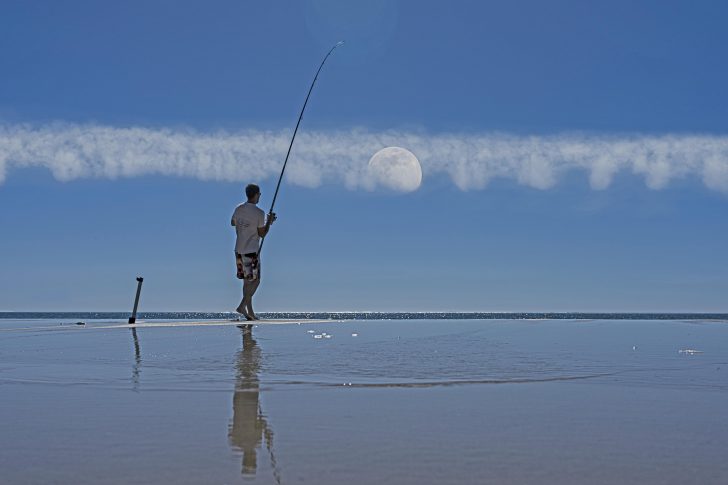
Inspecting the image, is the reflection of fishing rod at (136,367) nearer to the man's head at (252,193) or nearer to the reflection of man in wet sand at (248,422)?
the reflection of man in wet sand at (248,422)

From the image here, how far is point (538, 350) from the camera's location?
10.5m

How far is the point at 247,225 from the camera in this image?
15930 mm

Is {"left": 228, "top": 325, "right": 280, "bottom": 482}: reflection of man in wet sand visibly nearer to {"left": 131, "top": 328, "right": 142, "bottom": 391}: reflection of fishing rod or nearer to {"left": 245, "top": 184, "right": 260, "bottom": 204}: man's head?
{"left": 131, "top": 328, "right": 142, "bottom": 391}: reflection of fishing rod

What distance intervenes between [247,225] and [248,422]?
466 inches

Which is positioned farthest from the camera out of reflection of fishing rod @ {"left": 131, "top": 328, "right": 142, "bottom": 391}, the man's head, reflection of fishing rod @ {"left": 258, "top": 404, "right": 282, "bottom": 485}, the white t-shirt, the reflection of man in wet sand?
the man's head

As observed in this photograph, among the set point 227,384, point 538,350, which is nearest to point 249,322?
point 538,350

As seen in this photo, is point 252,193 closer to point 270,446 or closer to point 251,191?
point 251,191

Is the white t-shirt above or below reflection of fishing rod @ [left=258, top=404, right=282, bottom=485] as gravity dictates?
above

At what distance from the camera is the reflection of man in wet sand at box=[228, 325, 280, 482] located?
138 inches

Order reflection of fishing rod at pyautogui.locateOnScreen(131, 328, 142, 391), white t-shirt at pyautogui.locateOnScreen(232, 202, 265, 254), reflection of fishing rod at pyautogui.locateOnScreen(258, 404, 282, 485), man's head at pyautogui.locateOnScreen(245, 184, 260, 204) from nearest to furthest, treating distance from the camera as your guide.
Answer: reflection of fishing rod at pyautogui.locateOnScreen(258, 404, 282, 485) < reflection of fishing rod at pyautogui.locateOnScreen(131, 328, 142, 391) < white t-shirt at pyautogui.locateOnScreen(232, 202, 265, 254) < man's head at pyautogui.locateOnScreen(245, 184, 260, 204)

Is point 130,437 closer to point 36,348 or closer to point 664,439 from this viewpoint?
point 664,439

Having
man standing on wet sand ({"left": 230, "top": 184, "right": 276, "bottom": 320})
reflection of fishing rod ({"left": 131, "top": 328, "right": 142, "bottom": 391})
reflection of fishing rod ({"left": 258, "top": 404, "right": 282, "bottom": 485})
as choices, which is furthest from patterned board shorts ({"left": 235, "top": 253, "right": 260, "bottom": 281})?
reflection of fishing rod ({"left": 258, "top": 404, "right": 282, "bottom": 485})

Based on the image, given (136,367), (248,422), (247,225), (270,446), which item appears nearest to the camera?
(270,446)

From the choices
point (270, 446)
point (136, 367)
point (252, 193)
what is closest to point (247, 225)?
point (252, 193)
